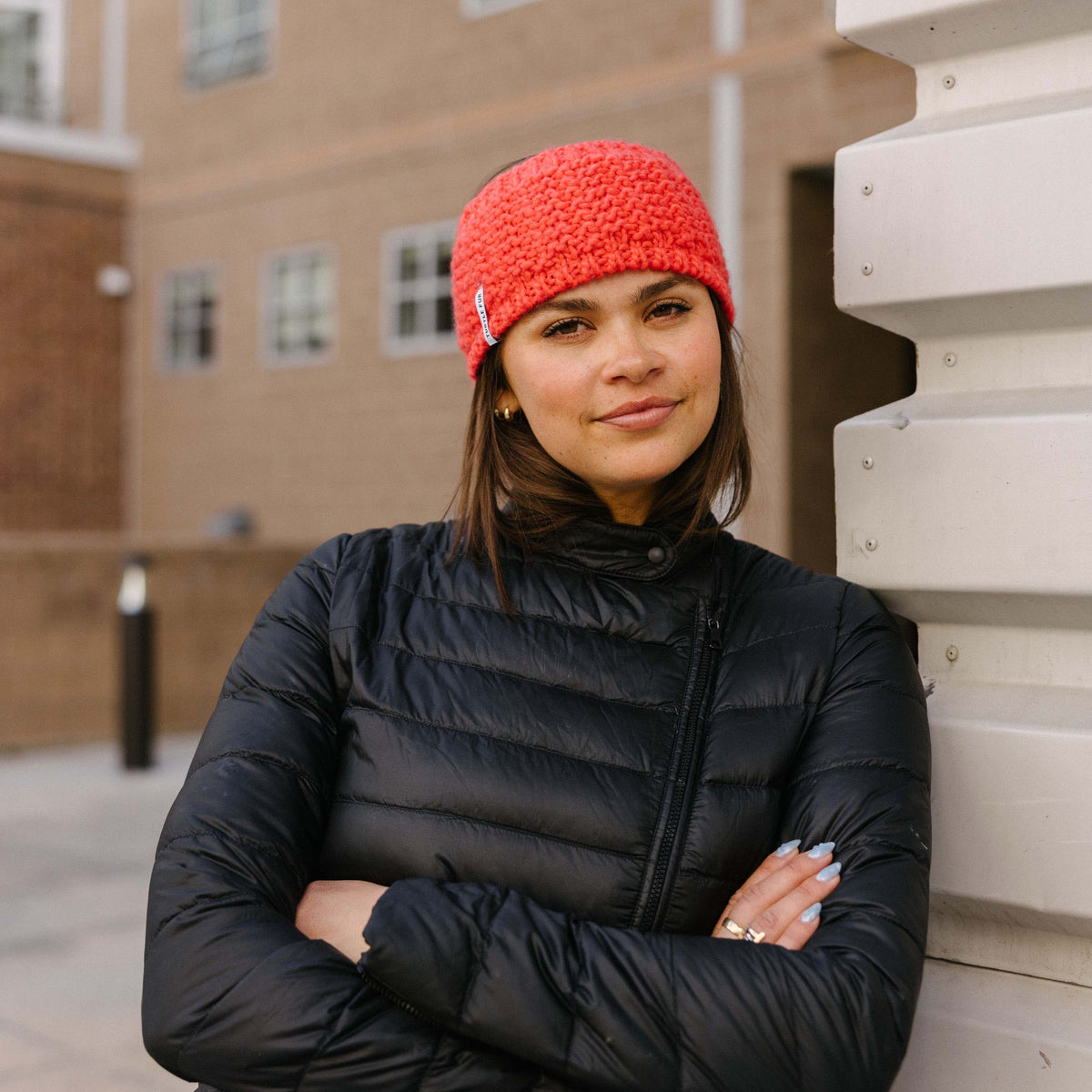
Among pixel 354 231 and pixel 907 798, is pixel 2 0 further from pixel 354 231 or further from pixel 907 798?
pixel 907 798

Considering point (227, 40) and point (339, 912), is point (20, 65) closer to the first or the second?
point (227, 40)

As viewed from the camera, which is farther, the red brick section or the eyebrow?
the red brick section

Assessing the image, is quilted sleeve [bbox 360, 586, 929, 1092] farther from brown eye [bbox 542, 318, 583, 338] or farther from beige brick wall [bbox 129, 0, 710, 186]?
beige brick wall [bbox 129, 0, 710, 186]

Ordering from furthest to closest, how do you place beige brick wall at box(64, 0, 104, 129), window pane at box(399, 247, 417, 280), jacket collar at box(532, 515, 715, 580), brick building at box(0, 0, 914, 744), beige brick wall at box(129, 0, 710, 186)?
beige brick wall at box(64, 0, 104, 129) < window pane at box(399, 247, 417, 280) < beige brick wall at box(129, 0, 710, 186) < brick building at box(0, 0, 914, 744) < jacket collar at box(532, 515, 715, 580)

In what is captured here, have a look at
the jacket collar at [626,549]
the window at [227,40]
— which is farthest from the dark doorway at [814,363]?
the jacket collar at [626,549]

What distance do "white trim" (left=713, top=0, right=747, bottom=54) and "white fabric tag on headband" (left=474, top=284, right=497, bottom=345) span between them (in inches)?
384

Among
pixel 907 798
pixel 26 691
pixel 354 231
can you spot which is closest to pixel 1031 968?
pixel 907 798

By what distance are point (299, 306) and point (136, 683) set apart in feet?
23.5

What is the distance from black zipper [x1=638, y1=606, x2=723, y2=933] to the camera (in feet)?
5.73

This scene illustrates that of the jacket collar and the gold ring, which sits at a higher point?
the jacket collar

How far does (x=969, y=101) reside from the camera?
77.8 inches

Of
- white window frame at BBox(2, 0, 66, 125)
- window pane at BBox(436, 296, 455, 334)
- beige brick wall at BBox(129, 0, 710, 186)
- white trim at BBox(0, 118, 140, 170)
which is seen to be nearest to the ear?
beige brick wall at BBox(129, 0, 710, 186)

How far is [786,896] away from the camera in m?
1.68

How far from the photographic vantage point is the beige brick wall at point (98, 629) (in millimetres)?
9000
